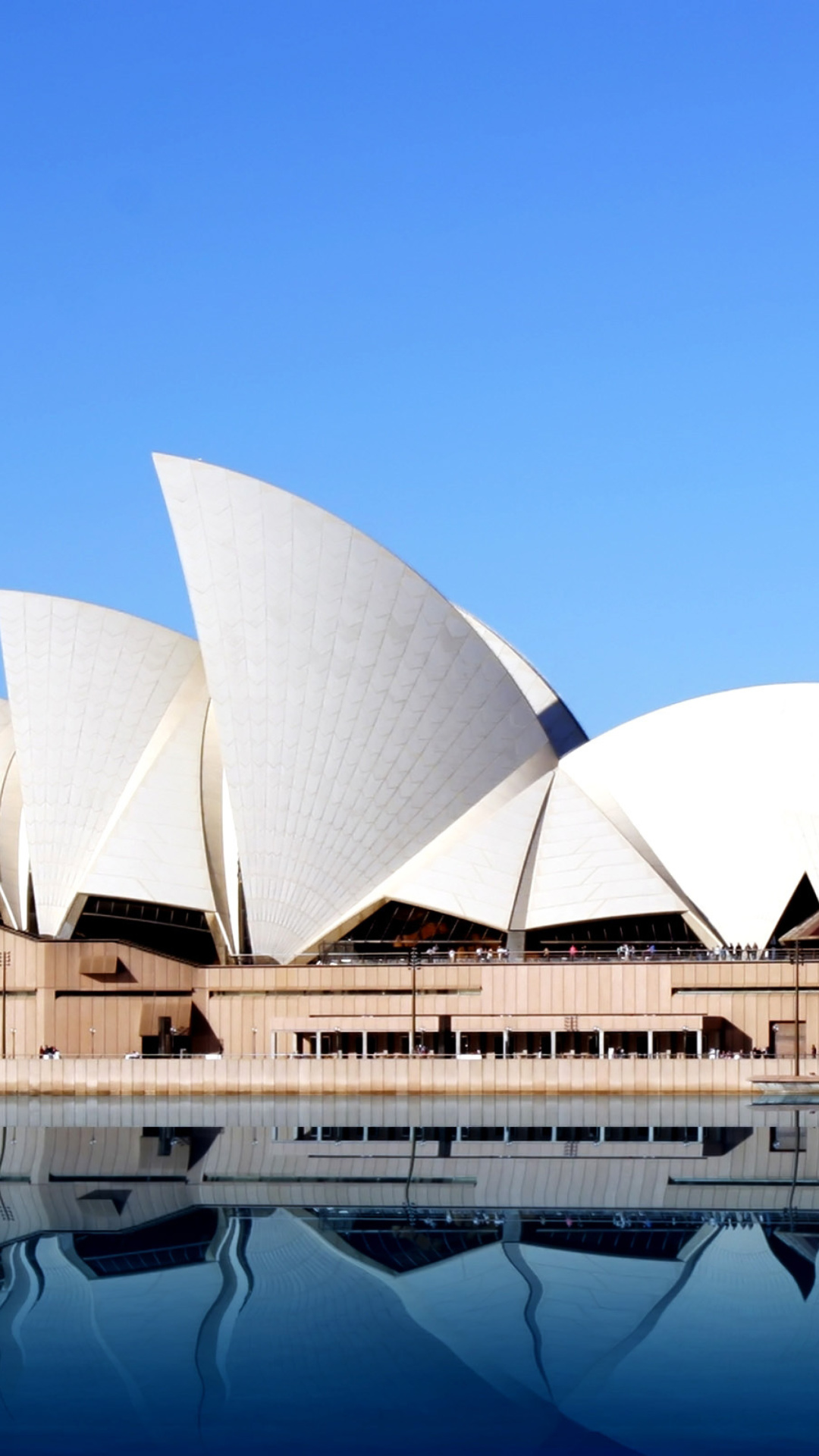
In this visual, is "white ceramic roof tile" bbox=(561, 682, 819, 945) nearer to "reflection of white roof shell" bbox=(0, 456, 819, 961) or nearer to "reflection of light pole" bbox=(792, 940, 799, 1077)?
"reflection of white roof shell" bbox=(0, 456, 819, 961)

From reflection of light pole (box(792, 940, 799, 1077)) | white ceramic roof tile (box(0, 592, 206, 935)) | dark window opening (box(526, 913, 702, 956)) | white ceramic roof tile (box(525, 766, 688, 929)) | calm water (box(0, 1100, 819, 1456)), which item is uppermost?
white ceramic roof tile (box(0, 592, 206, 935))

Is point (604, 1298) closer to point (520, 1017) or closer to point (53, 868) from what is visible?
point (520, 1017)

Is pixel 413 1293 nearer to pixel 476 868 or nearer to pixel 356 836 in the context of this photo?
pixel 476 868

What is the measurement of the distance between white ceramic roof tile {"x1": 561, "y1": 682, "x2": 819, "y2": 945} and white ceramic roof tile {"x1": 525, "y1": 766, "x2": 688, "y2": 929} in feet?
3.83

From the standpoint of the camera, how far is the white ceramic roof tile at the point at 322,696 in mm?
45844

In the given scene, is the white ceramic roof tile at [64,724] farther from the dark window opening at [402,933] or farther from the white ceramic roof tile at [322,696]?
the dark window opening at [402,933]

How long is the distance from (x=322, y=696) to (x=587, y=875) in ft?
26.4

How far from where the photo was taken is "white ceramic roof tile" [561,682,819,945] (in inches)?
1843

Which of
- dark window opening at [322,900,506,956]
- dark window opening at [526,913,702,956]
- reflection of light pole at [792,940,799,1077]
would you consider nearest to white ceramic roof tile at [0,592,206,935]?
dark window opening at [322,900,506,956]

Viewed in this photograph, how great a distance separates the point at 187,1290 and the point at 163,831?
89.7 feet

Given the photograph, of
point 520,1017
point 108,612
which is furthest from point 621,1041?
point 108,612

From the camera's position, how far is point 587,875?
152 ft

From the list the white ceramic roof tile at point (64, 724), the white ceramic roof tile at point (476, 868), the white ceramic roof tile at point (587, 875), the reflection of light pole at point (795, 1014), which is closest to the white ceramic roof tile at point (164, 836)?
the white ceramic roof tile at point (64, 724)

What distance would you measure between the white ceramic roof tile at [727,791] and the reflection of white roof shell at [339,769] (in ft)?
0.19
